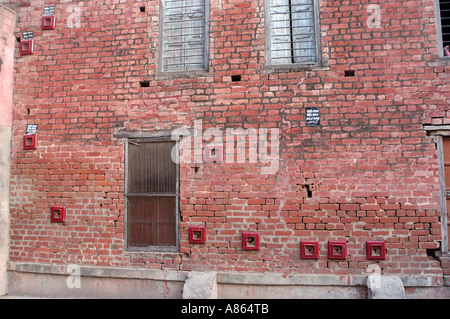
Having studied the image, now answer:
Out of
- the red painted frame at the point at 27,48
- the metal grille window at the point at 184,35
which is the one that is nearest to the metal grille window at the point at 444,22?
the metal grille window at the point at 184,35

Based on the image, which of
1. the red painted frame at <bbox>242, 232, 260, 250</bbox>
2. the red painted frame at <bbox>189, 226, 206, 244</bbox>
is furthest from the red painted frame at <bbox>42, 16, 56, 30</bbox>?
the red painted frame at <bbox>242, 232, 260, 250</bbox>

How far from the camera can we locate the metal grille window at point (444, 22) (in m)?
4.16

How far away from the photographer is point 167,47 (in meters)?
4.73

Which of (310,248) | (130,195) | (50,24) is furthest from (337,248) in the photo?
(50,24)

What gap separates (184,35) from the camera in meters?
4.72

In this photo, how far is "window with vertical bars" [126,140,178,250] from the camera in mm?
4445

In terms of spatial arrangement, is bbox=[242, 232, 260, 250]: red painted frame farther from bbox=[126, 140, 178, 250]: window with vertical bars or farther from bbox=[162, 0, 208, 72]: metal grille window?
bbox=[162, 0, 208, 72]: metal grille window

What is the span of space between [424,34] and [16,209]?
6.85 m

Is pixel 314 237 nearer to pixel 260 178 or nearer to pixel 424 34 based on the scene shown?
pixel 260 178

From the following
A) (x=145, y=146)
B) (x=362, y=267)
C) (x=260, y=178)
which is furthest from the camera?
(x=145, y=146)

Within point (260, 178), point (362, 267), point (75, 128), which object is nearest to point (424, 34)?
point (260, 178)

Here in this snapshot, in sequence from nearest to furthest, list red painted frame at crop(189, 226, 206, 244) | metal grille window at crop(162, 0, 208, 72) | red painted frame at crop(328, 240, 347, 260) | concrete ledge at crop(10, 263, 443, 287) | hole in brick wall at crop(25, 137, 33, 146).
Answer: concrete ledge at crop(10, 263, 443, 287) < red painted frame at crop(328, 240, 347, 260) < red painted frame at crop(189, 226, 206, 244) < metal grille window at crop(162, 0, 208, 72) < hole in brick wall at crop(25, 137, 33, 146)

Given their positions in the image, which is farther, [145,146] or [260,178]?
[145,146]

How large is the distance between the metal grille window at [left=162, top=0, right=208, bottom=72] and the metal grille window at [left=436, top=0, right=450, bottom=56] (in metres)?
3.47
